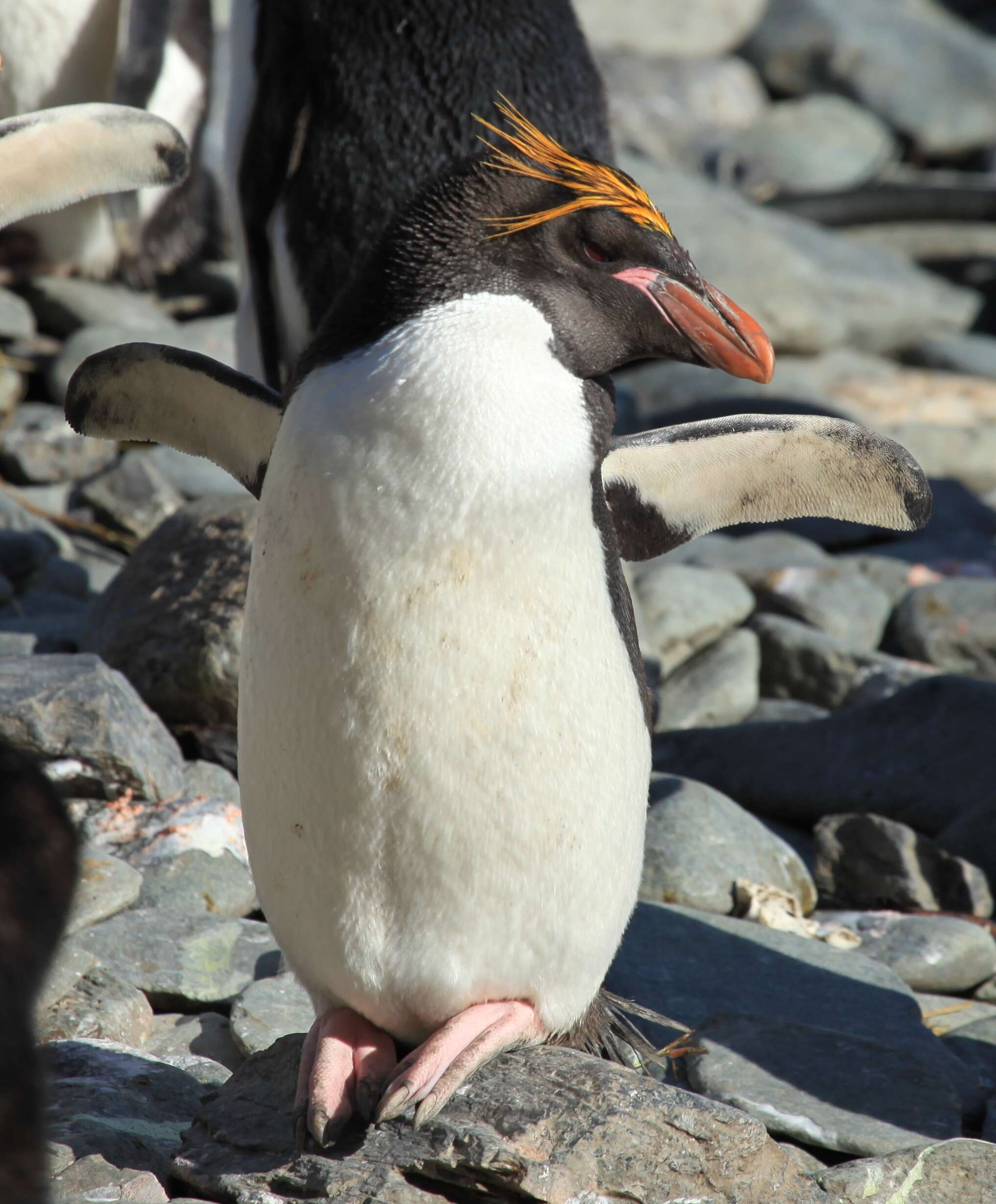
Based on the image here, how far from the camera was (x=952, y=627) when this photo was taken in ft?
15.3

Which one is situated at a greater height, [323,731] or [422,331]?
[422,331]

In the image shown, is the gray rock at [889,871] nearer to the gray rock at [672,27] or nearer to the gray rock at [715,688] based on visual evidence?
the gray rock at [715,688]

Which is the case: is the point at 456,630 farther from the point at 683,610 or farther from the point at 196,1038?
the point at 683,610

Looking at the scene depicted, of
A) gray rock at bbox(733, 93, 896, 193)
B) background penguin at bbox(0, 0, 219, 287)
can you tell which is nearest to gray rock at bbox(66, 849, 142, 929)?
background penguin at bbox(0, 0, 219, 287)

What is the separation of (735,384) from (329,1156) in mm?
5395

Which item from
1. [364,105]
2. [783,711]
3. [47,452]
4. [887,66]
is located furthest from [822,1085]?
[887,66]

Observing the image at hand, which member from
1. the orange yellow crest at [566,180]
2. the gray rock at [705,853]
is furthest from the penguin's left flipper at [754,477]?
the gray rock at [705,853]

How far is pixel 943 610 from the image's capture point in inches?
187

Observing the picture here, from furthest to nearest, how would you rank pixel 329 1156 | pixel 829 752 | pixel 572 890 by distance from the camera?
pixel 829 752 < pixel 572 890 < pixel 329 1156

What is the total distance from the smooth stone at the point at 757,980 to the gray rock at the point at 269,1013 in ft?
1.97

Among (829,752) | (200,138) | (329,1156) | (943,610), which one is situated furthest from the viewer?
(200,138)

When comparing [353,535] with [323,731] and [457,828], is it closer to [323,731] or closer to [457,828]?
[323,731]

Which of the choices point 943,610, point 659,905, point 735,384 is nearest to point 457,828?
point 659,905

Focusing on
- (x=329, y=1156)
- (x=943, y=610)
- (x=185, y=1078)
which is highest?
(x=329, y=1156)
